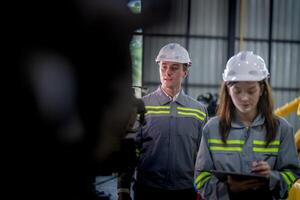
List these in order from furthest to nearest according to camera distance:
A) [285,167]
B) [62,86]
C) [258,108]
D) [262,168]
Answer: [258,108], [285,167], [262,168], [62,86]

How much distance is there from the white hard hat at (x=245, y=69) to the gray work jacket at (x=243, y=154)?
8.5 inches

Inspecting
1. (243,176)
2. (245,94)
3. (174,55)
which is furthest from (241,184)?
(174,55)

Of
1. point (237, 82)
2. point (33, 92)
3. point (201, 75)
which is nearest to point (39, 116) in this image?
point (33, 92)

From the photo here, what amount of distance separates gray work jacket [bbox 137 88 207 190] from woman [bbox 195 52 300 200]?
2.54 feet

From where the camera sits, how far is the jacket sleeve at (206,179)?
1995 mm

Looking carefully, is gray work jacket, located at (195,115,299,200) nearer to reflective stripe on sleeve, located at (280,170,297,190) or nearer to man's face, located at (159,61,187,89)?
reflective stripe on sleeve, located at (280,170,297,190)

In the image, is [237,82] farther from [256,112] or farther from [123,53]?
[123,53]

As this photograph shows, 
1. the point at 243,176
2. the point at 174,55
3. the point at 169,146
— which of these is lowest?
the point at 169,146

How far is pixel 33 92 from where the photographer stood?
645 mm

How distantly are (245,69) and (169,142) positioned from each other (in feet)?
3.33

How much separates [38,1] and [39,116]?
0.18 m

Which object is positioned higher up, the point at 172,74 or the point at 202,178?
the point at 172,74

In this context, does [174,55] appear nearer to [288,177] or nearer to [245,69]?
[245,69]

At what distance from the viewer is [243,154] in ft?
6.74
